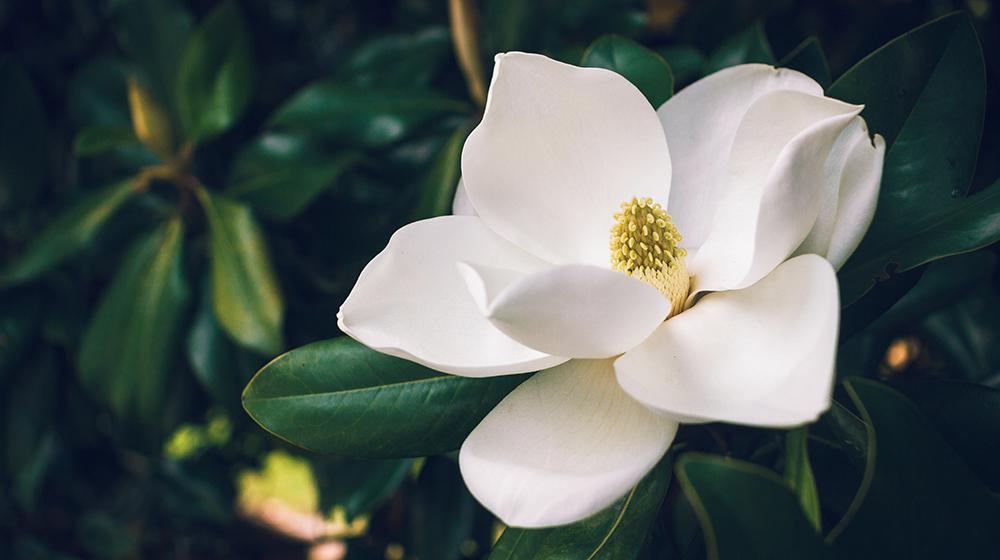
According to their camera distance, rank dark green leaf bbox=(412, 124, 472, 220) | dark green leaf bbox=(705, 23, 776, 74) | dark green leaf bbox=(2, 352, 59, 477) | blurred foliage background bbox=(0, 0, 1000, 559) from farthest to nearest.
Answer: dark green leaf bbox=(2, 352, 59, 477) < blurred foliage background bbox=(0, 0, 1000, 559) < dark green leaf bbox=(412, 124, 472, 220) < dark green leaf bbox=(705, 23, 776, 74)

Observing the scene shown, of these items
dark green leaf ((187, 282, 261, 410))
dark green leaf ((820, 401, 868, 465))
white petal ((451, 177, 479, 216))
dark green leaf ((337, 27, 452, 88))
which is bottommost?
dark green leaf ((187, 282, 261, 410))

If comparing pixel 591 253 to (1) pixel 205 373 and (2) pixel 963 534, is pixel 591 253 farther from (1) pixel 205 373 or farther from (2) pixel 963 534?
(1) pixel 205 373

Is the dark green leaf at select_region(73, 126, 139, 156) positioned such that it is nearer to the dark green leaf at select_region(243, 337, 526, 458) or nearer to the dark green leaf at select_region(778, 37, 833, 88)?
the dark green leaf at select_region(243, 337, 526, 458)

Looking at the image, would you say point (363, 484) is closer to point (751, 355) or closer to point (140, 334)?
point (140, 334)

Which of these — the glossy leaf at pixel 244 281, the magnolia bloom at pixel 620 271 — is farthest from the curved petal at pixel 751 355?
the glossy leaf at pixel 244 281

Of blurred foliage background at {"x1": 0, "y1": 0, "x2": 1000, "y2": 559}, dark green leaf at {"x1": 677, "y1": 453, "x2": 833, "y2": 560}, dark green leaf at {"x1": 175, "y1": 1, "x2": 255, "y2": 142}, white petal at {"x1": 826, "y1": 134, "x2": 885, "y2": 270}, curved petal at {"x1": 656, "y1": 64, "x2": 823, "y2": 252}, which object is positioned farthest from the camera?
dark green leaf at {"x1": 175, "y1": 1, "x2": 255, "y2": 142}

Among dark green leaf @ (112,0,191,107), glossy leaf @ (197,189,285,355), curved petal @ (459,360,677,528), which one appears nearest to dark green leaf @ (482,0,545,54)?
glossy leaf @ (197,189,285,355)

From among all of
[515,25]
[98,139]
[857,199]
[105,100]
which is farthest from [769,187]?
[105,100]
